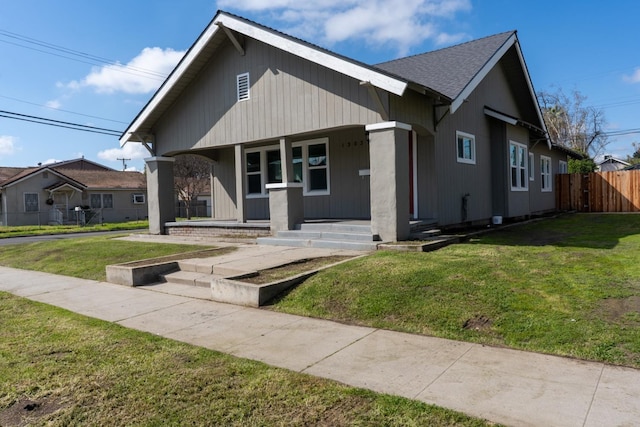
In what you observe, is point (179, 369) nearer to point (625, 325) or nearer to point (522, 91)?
point (625, 325)

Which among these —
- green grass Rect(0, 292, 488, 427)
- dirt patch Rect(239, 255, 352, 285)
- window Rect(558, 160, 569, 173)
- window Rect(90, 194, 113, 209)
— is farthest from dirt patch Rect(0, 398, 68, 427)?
window Rect(90, 194, 113, 209)

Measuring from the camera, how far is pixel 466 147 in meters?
12.6

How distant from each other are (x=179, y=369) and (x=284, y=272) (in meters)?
3.39

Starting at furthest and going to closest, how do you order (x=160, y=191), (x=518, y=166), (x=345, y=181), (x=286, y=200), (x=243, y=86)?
(x=518, y=166) < (x=160, y=191) < (x=345, y=181) < (x=243, y=86) < (x=286, y=200)

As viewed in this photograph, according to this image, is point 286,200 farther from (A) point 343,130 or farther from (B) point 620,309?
(B) point 620,309

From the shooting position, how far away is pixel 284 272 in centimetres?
730

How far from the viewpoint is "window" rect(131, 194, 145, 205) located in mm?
40562

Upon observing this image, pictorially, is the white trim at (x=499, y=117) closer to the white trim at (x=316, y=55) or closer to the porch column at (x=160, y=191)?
the white trim at (x=316, y=55)

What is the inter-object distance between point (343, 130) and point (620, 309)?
8403 millimetres

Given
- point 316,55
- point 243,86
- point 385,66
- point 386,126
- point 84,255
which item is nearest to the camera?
point 386,126

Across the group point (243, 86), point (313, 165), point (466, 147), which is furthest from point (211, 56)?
point (466, 147)

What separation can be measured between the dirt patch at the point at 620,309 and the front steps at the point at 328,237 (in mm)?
4318

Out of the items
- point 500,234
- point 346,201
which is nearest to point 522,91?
point 500,234

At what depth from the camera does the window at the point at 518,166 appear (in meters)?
14.6
